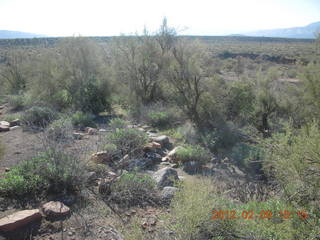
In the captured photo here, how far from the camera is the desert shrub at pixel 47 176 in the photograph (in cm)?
436

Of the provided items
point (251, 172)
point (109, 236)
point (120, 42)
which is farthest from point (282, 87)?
point (109, 236)

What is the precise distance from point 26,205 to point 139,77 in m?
10.1

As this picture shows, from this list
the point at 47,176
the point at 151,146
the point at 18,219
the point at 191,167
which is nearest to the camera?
the point at 18,219

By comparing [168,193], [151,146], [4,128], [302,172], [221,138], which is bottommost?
[221,138]

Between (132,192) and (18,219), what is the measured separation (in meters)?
2.04

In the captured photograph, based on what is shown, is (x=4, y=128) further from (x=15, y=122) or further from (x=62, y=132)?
(x=62, y=132)

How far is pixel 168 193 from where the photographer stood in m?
4.91

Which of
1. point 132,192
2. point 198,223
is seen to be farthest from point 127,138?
point 198,223

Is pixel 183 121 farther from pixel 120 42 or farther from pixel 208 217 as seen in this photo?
pixel 208 217

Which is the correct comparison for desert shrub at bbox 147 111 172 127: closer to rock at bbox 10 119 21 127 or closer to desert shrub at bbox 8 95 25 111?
rock at bbox 10 119 21 127

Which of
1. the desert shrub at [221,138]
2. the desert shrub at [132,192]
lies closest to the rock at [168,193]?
the desert shrub at [132,192]

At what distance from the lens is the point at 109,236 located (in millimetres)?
3773

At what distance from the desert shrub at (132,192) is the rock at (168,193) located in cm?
16

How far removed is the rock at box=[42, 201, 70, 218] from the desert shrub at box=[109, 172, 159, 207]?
2.88 ft
